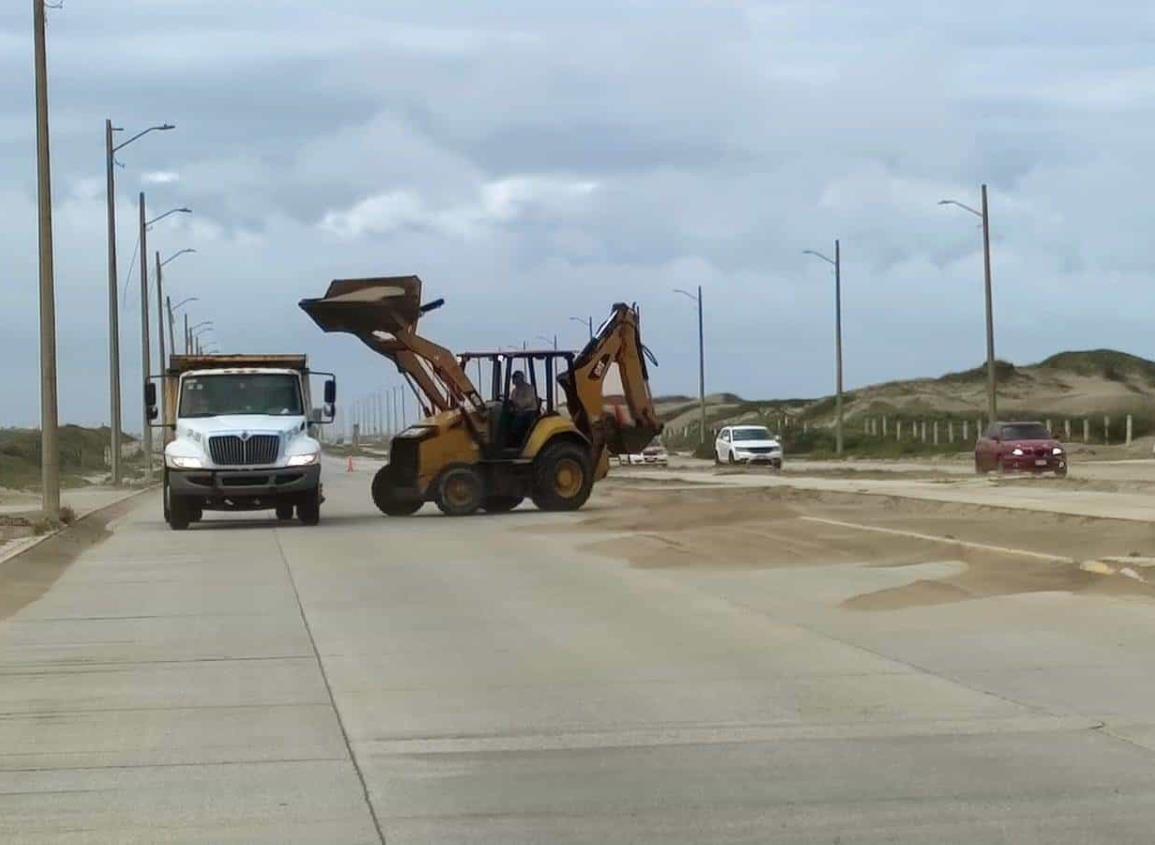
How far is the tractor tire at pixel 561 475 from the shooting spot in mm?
33281

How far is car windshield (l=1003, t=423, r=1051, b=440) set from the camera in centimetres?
4609

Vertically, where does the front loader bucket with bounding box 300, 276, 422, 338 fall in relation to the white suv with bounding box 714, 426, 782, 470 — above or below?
above

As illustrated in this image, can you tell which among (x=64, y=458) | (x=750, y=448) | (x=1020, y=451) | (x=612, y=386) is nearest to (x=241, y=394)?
(x=612, y=386)

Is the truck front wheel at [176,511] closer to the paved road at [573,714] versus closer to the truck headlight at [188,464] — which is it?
the truck headlight at [188,464]

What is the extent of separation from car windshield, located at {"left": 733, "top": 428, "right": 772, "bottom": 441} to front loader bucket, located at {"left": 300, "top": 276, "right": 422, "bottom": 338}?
32.1 m

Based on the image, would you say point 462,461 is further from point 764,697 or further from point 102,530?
point 764,697

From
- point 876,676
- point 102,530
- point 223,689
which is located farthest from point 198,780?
point 102,530

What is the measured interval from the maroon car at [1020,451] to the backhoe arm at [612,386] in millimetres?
13943

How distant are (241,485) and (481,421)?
16.8 feet

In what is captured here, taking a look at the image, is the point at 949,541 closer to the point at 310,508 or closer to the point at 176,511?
the point at 310,508

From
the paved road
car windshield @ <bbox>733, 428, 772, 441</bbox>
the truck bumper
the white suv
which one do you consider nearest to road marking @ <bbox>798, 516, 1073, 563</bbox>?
the paved road

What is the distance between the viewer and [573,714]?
11.0 metres

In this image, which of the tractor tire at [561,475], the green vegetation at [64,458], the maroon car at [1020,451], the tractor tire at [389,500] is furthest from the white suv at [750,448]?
the tractor tire at [389,500]

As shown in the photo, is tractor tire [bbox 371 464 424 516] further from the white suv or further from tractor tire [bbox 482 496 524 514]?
the white suv
